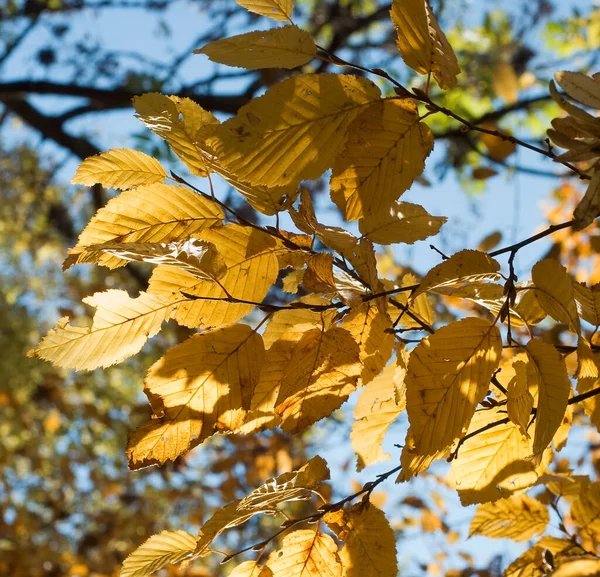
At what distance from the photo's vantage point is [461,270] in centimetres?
53

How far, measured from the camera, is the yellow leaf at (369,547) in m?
0.62

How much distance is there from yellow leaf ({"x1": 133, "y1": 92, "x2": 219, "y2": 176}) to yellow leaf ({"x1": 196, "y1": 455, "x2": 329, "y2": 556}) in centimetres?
33

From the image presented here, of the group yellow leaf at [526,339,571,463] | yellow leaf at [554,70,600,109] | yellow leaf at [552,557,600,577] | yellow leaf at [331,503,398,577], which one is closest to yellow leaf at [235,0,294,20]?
yellow leaf at [554,70,600,109]

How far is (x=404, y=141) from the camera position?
0.55 m

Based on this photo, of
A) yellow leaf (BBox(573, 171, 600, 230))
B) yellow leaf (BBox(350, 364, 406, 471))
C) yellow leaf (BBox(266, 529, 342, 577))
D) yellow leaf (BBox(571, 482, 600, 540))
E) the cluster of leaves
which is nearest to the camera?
yellow leaf (BBox(573, 171, 600, 230))

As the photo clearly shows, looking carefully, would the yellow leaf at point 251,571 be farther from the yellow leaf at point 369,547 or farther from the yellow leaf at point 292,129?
the yellow leaf at point 292,129

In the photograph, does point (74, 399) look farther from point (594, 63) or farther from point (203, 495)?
point (594, 63)

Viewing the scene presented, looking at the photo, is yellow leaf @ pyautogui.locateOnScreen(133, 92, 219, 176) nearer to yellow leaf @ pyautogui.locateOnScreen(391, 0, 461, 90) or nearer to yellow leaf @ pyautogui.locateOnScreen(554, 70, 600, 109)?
yellow leaf @ pyautogui.locateOnScreen(391, 0, 461, 90)

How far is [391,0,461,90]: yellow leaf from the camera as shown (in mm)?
505

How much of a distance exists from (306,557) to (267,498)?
9 centimetres

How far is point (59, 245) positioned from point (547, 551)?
562 centimetres

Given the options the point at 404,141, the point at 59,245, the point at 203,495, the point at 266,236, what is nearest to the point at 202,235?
the point at 266,236

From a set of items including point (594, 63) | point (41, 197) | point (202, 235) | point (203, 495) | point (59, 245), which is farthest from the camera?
point (59, 245)

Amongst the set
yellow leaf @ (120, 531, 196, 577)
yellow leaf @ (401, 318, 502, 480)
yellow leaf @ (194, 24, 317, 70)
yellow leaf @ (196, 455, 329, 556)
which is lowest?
yellow leaf @ (120, 531, 196, 577)
